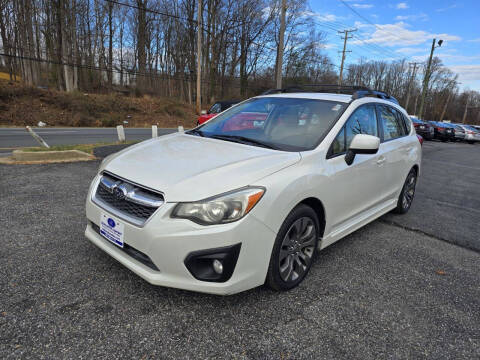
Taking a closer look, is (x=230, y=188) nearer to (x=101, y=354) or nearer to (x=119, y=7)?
(x=101, y=354)

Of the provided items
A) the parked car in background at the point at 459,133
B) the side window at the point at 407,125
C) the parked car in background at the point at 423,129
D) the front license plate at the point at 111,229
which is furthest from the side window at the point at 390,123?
the parked car in background at the point at 459,133

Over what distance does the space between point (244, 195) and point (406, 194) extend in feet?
12.2

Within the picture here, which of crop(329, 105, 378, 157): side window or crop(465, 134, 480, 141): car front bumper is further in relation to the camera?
crop(465, 134, 480, 141): car front bumper

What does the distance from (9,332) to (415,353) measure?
2.60 metres

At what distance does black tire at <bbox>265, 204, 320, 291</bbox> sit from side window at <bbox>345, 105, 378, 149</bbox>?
0.99m

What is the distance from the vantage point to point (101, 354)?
180 cm

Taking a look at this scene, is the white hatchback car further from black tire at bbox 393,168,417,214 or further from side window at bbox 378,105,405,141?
black tire at bbox 393,168,417,214

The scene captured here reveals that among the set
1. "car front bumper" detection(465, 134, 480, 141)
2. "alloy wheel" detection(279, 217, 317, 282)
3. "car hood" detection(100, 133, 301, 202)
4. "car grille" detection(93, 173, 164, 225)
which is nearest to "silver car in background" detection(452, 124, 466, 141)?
"car front bumper" detection(465, 134, 480, 141)

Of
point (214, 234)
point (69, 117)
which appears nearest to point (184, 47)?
point (69, 117)

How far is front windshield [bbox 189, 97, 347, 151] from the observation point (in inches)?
115

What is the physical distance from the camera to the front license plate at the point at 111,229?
223 cm

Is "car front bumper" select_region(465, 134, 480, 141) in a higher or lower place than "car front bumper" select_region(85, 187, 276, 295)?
lower

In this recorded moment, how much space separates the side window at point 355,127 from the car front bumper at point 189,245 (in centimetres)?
120

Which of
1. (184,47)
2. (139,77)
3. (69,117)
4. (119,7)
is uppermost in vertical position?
(119,7)
